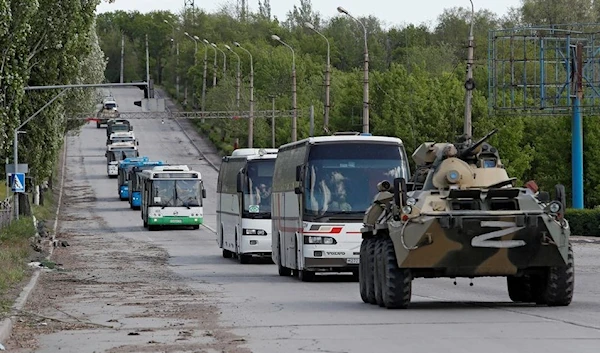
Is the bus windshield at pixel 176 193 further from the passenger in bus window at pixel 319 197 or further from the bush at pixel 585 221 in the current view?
the passenger in bus window at pixel 319 197

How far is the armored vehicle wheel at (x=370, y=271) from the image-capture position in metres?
20.4

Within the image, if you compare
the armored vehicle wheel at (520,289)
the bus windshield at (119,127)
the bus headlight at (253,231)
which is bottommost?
the bus headlight at (253,231)

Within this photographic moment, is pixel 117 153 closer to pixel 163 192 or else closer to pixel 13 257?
pixel 163 192

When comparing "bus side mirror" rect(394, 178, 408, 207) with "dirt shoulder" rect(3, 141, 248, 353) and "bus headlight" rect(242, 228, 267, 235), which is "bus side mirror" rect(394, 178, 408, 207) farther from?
"bus headlight" rect(242, 228, 267, 235)

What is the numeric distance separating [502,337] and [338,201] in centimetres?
1279

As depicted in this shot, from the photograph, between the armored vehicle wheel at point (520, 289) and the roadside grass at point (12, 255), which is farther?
the roadside grass at point (12, 255)

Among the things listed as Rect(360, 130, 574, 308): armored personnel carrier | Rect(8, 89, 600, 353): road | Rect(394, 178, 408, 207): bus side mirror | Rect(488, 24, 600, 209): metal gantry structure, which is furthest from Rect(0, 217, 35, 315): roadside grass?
Rect(488, 24, 600, 209): metal gantry structure

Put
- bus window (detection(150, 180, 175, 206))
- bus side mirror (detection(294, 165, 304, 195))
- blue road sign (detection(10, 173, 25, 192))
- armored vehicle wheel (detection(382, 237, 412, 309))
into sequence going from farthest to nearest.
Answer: bus window (detection(150, 180, 175, 206)) < blue road sign (detection(10, 173, 25, 192)) < bus side mirror (detection(294, 165, 304, 195)) < armored vehicle wheel (detection(382, 237, 412, 309))

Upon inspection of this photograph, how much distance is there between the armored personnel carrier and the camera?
1903 centimetres

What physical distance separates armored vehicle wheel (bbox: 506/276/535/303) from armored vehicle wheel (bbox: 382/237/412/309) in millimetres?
1935

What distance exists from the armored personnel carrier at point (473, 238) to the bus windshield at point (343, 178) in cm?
768

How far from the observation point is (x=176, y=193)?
61656 millimetres

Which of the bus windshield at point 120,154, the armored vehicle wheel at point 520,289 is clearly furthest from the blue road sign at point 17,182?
the bus windshield at point 120,154

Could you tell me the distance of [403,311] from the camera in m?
19.2
